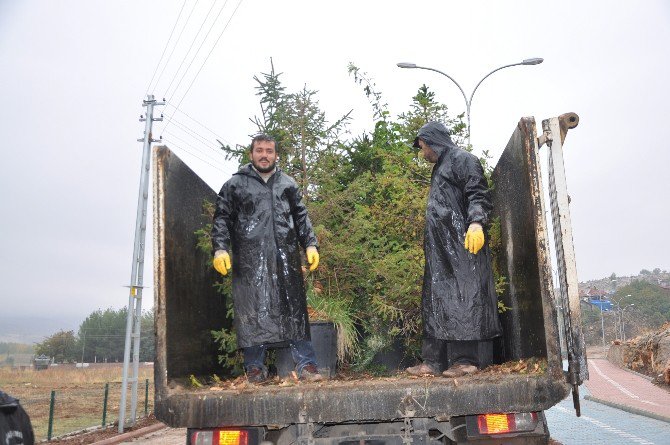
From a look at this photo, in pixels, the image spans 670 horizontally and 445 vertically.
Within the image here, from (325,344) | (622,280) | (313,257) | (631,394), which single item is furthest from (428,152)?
(622,280)

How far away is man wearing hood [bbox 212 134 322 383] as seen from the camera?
3896 millimetres

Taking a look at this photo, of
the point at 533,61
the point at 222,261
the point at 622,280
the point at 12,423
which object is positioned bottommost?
the point at 12,423

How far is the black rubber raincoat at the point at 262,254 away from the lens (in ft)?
12.8

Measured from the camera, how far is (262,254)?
4.02m

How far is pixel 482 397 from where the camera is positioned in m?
2.92

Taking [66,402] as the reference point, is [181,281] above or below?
above

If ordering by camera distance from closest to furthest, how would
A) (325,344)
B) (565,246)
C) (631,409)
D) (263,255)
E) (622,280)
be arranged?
(565,246), (263,255), (325,344), (631,409), (622,280)

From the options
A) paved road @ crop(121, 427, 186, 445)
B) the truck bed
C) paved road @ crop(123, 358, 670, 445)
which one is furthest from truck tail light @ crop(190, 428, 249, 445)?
paved road @ crop(123, 358, 670, 445)

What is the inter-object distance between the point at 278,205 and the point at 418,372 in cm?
140

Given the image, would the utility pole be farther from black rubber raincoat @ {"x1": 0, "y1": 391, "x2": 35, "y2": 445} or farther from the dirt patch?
black rubber raincoat @ {"x1": 0, "y1": 391, "x2": 35, "y2": 445}

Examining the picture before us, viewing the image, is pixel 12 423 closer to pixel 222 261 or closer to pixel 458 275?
pixel 222 261

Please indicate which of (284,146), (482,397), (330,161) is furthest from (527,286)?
(284,146)

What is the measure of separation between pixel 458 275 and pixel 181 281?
1.62 m

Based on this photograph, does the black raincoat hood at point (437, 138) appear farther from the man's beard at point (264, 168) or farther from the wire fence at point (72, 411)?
the wire fence at point (72, 411)
